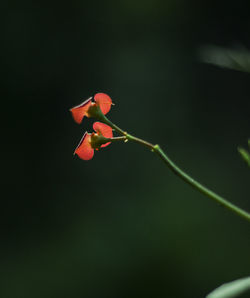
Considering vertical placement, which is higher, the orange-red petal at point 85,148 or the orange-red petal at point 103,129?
the orange-red petal at point 103,129

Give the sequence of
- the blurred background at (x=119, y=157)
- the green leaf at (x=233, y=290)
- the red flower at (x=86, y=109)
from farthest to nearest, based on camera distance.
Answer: the blurred background at (x=119, y=157), the red flower at (x=86, y=109), the green leaf at (x=233, y=290)

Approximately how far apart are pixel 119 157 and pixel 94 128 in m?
1.89

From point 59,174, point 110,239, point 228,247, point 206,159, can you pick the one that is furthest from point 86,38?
point 228,247

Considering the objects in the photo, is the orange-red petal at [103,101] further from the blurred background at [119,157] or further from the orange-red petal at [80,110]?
the blurred background at [119,157]

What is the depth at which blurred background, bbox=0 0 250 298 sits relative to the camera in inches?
93.3

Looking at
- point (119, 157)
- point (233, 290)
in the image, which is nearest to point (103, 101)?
point (233, 290)

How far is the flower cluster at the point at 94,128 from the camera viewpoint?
519 mm

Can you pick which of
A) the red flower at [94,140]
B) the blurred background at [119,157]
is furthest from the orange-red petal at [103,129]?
the blurred background at [119,157]

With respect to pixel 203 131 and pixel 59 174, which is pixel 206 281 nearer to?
pixel 203 131

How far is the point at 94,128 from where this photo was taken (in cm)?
54

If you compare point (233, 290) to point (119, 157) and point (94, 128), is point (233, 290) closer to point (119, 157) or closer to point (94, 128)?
point (94, 128)

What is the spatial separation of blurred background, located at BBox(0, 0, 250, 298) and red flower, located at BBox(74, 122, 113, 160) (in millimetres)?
1789

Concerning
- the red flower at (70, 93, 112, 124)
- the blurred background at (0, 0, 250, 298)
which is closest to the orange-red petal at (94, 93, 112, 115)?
the red flower at (70, 93, 112, 124)

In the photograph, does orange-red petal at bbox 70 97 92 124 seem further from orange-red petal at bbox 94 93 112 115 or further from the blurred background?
the blurred background
